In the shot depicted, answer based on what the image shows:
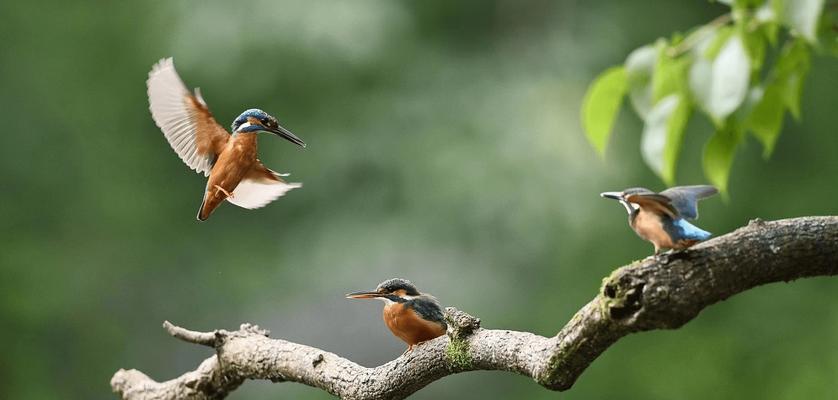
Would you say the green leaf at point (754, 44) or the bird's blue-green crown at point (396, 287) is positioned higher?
the bird's blue-green crown at point (396, 287)

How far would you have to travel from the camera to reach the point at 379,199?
5.91 metres

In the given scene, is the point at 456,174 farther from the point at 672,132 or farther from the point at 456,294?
the point at 672,132

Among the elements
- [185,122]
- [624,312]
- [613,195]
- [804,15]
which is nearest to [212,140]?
[185,122]

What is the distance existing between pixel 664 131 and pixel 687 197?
113mm

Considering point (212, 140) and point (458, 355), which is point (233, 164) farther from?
point (458, 355)

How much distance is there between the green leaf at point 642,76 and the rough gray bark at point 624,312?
216 millimetres

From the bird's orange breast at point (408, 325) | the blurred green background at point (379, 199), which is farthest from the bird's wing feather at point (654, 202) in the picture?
the blurred green background at point (379, 199)

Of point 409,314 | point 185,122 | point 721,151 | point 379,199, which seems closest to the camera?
point 185,122

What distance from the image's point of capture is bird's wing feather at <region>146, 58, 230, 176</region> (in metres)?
1.33

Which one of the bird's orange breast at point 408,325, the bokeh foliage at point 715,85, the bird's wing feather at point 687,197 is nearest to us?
the bokeh foliage at point 715,85

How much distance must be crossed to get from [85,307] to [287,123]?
1826mm

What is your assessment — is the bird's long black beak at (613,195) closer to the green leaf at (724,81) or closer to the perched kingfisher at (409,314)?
the green leaf at (724,81)

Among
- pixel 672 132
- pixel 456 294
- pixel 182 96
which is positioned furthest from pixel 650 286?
pixel 456 294

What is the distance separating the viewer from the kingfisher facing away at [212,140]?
1.28 meters
